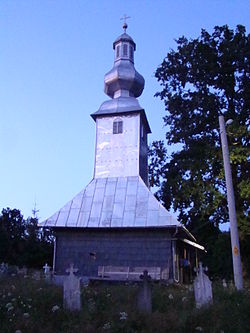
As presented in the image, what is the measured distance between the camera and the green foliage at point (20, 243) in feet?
105

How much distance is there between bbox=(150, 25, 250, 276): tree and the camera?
2077 cm

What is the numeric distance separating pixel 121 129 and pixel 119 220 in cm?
580

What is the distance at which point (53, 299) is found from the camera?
9141 mm

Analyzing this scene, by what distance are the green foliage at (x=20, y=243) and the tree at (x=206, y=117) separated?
40.4 ft

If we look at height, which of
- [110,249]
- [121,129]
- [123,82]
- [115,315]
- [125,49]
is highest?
[125,49]

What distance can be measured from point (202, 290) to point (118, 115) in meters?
14.0

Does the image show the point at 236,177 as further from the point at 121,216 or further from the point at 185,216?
the point at 121,216

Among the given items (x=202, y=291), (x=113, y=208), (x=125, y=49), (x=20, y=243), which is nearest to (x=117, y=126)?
(x=113, y=208)

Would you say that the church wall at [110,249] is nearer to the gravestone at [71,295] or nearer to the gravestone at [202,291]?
the gravestone at [202,291]

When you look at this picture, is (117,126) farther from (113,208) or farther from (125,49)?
(125,49)

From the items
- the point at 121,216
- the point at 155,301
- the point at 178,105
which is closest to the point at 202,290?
the point at 155,301

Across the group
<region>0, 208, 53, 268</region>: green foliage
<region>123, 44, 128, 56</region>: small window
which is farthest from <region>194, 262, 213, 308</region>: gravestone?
<region>0, 208, 53, 268</region>: green foliage

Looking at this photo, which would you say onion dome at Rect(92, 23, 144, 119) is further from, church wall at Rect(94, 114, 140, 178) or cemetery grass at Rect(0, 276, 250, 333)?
cemetery grass at Rect(0, 276, 250, 333)

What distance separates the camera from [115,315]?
796 centimetres
